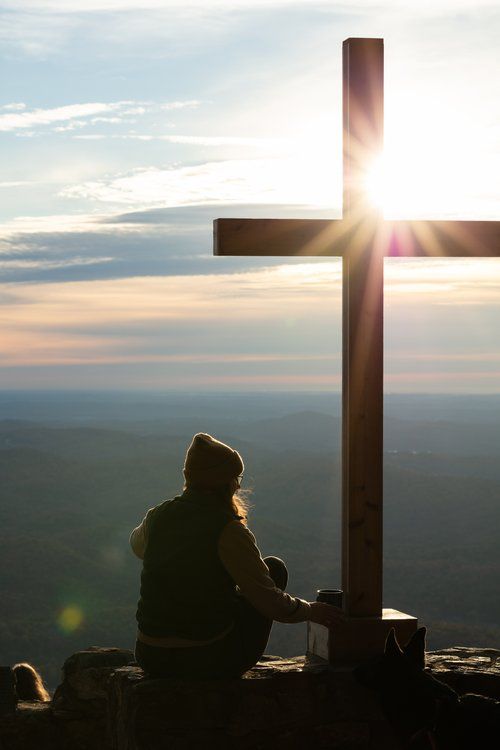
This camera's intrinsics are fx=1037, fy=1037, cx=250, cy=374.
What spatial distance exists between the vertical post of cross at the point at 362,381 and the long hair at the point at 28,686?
2805mm

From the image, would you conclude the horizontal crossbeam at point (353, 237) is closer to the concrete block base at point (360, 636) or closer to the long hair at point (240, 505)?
the long hair at point (240, 505)

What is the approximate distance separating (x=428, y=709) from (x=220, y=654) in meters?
1.03

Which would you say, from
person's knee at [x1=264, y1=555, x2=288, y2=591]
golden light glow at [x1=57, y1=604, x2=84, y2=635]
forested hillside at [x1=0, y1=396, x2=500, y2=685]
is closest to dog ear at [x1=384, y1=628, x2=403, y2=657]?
person's knee at [x1=264, y1=555, x2=288, y2=591]

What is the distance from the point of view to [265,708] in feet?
16.4

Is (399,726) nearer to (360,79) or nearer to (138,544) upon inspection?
(138,544)

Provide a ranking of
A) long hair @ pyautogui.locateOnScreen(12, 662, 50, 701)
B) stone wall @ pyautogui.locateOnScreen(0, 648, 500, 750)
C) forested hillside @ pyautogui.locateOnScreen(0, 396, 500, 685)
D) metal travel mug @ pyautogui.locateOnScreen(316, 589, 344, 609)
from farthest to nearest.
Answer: forested hillside @ pyautogui.locateOnScreen(0, 396, 500, 685), long hair @ pyautogui.locateOnScreen(12, 662, 50, 701), metal travel mug @ pyautogui.locateOnScreen(316, 589, 344, 609), stone wall @ pyautogui.locateOnScreen(0, 648, 500, 750)

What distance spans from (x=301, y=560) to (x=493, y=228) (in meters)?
59.2

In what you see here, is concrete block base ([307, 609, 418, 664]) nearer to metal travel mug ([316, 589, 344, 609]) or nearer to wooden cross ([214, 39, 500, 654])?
wooden cross ([214, 39, 500, 654])

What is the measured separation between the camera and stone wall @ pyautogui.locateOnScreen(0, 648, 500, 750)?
4879 mm

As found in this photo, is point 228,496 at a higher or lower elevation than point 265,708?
higher

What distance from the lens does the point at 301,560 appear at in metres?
63.8

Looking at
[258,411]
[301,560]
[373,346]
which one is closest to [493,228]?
[373,346]

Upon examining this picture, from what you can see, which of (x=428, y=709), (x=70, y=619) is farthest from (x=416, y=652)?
(x=70, y=619)

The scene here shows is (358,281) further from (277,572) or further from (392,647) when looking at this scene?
(392,647)
